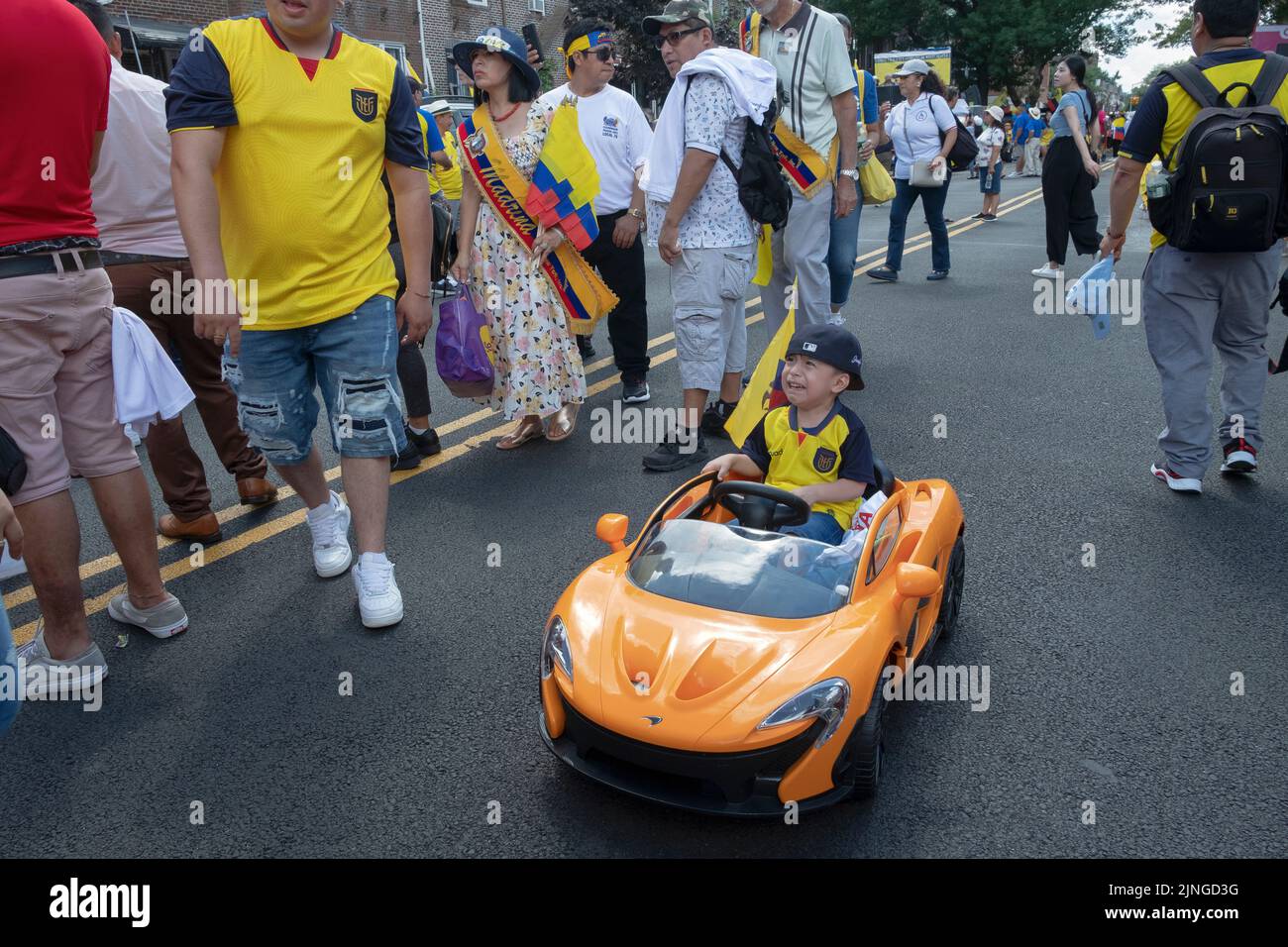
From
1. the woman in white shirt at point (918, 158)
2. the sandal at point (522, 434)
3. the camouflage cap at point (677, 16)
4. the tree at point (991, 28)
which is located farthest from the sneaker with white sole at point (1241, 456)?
the tree at point (991, 28)

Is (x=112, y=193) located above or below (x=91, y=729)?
above

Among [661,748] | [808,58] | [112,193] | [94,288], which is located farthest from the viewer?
[808,58]

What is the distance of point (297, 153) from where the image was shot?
344 cm

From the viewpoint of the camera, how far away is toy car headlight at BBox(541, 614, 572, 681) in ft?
9.03

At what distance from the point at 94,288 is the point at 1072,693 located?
10.8ft

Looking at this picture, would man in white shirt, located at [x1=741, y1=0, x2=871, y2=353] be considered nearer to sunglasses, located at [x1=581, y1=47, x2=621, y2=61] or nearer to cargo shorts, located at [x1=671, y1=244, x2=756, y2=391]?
cargo shorts, located at [x1=671, y1=244, x2=756, y2=391]

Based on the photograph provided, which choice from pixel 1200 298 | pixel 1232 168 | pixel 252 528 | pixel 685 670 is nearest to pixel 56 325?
pixel 252 528

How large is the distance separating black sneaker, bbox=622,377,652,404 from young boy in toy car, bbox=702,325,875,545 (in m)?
2.72

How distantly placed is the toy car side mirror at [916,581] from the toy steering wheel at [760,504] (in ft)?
1.55

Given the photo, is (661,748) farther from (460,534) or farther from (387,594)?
(460,534)

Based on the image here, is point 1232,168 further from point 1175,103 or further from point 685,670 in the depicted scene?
point 685,670

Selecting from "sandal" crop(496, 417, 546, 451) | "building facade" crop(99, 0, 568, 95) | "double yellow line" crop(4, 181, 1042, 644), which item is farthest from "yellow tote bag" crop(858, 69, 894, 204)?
"building facade" crop(99, 0, 568, 95)

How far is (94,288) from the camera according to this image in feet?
11.0

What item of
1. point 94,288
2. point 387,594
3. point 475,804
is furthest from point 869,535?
point 94,288
